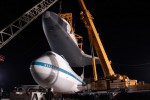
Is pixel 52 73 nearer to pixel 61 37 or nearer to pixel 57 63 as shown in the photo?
pixel 57 63

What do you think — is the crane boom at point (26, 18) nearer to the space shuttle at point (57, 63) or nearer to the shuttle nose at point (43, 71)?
the space shuttle at point (57, 63)

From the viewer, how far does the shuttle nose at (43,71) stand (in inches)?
857

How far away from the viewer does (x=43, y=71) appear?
859 inches

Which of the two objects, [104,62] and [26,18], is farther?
[26,18]

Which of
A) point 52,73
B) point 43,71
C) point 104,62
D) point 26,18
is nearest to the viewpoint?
point 43,71

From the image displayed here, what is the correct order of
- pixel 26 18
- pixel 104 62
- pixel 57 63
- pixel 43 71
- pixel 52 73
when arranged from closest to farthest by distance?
→ pixel 43 71 < pixel 52 73 < pixel 57 63 < pixel 104 62 < pixel 26 18

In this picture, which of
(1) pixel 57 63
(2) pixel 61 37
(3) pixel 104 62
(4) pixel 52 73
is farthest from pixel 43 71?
(2) pixel 61 37

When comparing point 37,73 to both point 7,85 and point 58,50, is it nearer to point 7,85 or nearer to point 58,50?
point 58,50

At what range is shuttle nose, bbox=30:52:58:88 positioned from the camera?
21.8 m

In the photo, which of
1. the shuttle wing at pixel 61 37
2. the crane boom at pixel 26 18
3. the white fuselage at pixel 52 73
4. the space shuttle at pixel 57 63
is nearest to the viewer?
the white fuselage at pixel 52 73

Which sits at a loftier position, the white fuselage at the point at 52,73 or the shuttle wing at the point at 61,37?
the shuttle wing at the point at 61,37

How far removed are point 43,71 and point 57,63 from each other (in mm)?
2582

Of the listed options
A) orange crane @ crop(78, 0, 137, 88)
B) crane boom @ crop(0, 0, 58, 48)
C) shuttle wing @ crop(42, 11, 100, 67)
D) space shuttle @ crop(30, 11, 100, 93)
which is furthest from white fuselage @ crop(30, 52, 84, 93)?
crane boom @ crop(0, 0, 58, 48)

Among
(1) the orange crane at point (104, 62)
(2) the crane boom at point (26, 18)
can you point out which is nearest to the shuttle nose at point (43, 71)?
(1) the orange crane at point (104, 62)
